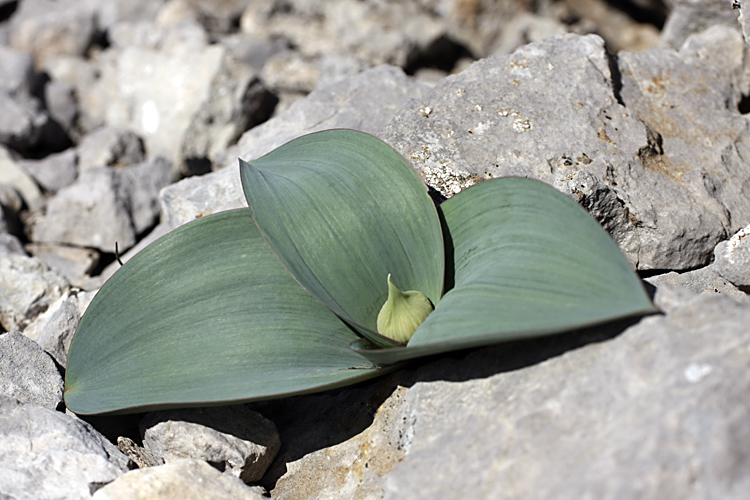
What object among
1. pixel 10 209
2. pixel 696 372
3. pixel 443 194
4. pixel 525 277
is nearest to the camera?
pixel 696 372

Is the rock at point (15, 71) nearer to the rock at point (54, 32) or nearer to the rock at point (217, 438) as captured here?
the rock at point (54, 32)

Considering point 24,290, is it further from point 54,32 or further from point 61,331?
point 54,32

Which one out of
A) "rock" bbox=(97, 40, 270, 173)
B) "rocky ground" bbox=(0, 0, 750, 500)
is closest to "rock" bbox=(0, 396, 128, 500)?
"rocky ground" bbox=(0, 0, 750, 500)

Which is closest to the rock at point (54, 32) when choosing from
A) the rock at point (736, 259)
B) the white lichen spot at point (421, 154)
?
the white lichen spot at point (421, 154)

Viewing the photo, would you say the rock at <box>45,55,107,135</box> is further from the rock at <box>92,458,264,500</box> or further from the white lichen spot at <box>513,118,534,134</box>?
the rock at <box>92,458,264,500</box>

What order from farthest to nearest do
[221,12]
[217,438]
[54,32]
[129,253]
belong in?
[221,12] → [54,32] → [129,253] → [217,438]

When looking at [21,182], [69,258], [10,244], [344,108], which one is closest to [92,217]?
[69,258]

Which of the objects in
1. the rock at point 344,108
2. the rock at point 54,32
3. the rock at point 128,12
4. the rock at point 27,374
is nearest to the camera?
the rock at point 27,374
